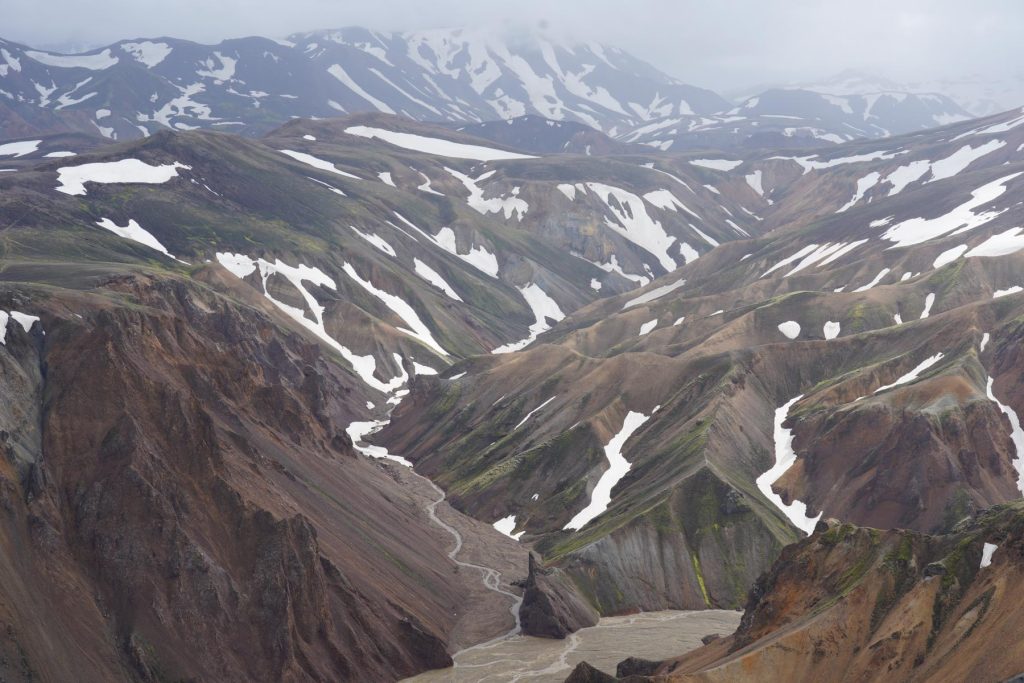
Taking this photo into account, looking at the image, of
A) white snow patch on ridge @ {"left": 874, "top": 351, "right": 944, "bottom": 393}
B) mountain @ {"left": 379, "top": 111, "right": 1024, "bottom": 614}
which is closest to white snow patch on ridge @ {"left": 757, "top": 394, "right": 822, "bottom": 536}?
mountain @ {"left": 379, "top": 111, "right": 1024, "bottom": 614}

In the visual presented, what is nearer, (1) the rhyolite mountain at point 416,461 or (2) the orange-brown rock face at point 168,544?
(2) the orange-brown rock face at point 168,544

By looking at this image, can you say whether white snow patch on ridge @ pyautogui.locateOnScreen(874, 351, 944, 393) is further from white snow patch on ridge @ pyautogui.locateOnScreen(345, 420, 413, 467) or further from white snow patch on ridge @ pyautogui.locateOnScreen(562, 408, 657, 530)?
white snow patch on ridge @ pyautogui.locateOnScreen(345, 420, 413, 467)

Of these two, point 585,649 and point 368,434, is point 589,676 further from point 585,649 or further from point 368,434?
point 368,434

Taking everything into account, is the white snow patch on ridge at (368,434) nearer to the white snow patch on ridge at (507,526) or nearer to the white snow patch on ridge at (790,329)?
the white snow patch on ridge at (507,526)

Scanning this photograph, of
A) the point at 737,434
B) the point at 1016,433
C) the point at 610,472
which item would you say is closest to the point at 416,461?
the point at 610,472

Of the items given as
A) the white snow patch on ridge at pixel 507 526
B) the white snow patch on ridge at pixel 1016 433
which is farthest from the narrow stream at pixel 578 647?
the white snow patch on ridge at pixel 1016 433

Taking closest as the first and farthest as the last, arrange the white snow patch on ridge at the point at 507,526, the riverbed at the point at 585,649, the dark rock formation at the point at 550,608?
1. the riverbed at the point at 585,649
2. the dark rock formation at the point at 550,608
3. the white snow patch on ridge at the point at 507,526

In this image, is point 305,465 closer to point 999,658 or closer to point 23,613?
point 23,613
